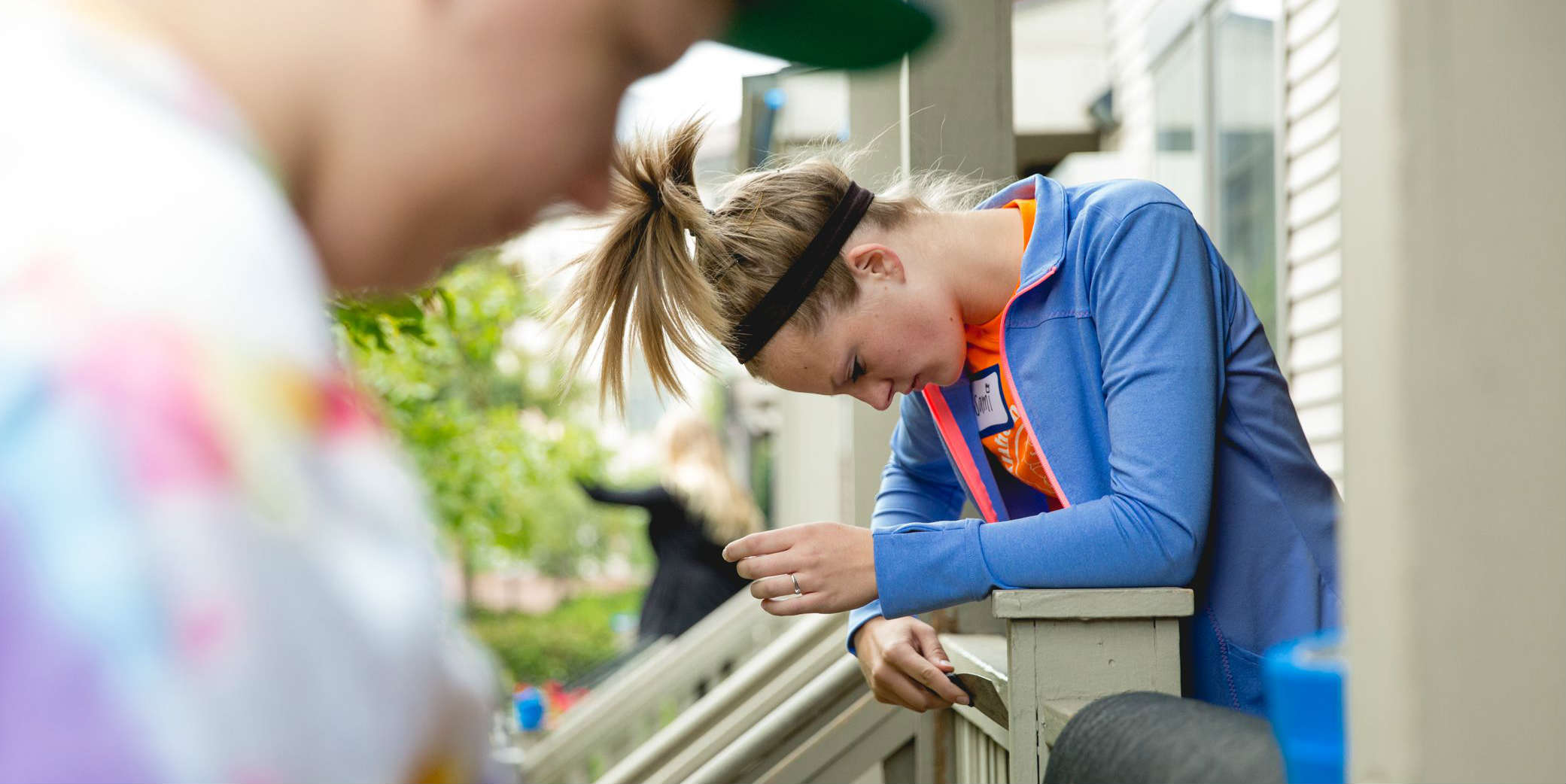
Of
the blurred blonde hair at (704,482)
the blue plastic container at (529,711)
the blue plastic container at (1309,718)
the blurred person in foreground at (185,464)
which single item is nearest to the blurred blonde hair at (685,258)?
the blue plastic container at (1309,718)

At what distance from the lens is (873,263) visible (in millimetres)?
2115

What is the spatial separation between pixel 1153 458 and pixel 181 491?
1512mm

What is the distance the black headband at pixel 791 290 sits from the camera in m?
2.09

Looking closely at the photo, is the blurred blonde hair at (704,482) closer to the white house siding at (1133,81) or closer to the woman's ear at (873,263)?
the white house siding at (1133,81)

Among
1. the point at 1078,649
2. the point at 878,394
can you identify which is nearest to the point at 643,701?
the point at 878,394

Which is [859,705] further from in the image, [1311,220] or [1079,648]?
[1311,220]

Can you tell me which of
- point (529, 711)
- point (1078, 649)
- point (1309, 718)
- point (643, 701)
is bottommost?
point (643, 701)

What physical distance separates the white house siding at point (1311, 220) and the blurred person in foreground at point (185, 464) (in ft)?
14.7

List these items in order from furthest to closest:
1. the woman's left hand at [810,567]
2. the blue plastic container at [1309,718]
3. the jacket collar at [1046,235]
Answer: the jacket collar at [1046,235], the woman's left hand at [810,567], the blue plastic container at [1309,718]

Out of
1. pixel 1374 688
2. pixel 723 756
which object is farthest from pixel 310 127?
pixel 723 756

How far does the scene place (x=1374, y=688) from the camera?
729mm

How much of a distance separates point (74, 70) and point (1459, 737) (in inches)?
28.2

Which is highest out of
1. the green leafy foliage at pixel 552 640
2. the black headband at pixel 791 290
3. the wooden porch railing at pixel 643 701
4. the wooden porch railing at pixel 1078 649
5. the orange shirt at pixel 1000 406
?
the black headband at pixel 791 290

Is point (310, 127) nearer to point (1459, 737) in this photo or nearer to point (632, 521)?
point (1459, 737)
